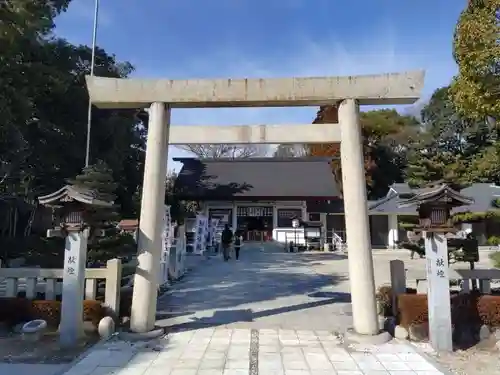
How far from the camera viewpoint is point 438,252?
258 inches

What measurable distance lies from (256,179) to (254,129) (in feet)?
79.0

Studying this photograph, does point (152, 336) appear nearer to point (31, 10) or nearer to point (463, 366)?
point (463, 366)

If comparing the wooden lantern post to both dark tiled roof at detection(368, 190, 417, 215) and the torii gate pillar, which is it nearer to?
the torii gate pillar

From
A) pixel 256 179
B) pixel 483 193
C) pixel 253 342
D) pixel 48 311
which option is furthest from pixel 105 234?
pixel 483 193

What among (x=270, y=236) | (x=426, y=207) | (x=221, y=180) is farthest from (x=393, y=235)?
(x=426, y=207)

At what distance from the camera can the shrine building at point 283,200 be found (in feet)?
95.1

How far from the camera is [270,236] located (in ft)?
98.2

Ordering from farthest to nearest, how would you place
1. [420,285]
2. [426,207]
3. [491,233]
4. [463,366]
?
[491,233], [420,285], [426,207], [463,366]

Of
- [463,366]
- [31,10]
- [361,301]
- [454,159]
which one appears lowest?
[463,366]

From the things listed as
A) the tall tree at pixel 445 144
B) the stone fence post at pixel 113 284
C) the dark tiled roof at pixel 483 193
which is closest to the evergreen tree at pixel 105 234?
the stone fence post at pixel 113 284

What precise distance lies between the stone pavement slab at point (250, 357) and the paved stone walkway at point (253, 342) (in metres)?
0.01

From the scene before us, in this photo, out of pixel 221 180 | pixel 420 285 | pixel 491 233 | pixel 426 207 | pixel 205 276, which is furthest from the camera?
pixel 221 180

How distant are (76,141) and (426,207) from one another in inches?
559

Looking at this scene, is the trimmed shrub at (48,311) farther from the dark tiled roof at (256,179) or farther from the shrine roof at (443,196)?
the dark tiled roof at (256,179)
